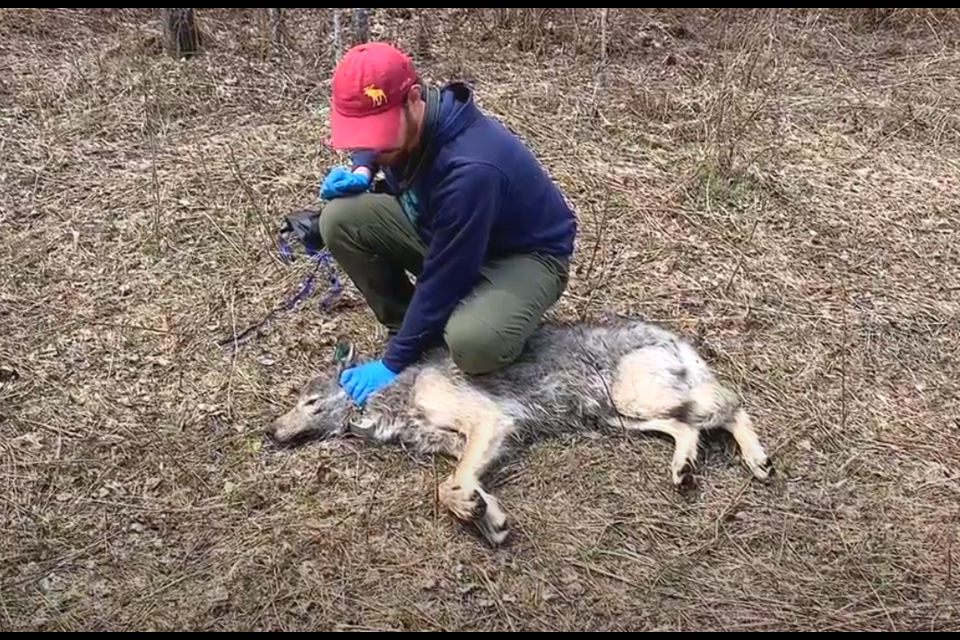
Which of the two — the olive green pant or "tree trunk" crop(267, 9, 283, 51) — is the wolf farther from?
"tree trunk" crop(267, 9, 283, 51)

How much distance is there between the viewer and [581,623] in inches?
126

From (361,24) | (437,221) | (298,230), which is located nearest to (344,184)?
(437,221)

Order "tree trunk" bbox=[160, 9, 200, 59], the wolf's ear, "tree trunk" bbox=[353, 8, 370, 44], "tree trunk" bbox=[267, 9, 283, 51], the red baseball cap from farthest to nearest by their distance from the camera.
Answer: "tree trunk" bbox=[267, 9, 283, 51], "tree trunk" bbox=[160, 9, 200, 59], "tree trunk" bbox=[353, 8, 370, 44], the wolf's ear, the red baseball cap

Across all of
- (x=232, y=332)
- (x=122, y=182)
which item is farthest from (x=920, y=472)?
(x=122, y=182)

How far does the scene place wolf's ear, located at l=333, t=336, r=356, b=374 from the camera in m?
4.04

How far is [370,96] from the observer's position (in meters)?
3.24

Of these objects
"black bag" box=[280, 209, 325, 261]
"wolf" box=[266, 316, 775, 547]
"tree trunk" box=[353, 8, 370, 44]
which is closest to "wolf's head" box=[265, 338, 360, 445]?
"wolf" box=[266, 316, 775, 547]

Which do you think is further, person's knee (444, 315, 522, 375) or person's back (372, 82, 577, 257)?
person's knee (444, 315, 522, 375)

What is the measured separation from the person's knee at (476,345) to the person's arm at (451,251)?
87 mm

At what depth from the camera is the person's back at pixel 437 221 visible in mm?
3316

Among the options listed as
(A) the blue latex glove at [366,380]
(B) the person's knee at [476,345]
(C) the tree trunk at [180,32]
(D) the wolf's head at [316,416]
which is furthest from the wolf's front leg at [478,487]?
(C) the tree trunk at [180,32]

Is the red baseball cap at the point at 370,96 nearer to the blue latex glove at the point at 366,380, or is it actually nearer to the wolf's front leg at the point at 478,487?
the blue latex glove at the point at 366,380

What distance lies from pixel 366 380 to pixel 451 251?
690mm

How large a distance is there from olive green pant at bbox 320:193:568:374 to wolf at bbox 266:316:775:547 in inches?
5.6
